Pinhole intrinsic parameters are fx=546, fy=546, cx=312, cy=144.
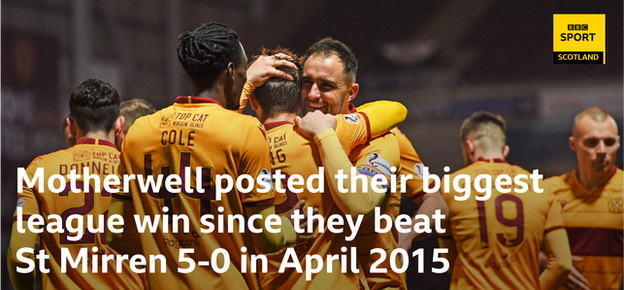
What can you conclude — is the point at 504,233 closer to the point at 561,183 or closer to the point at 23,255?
the point at 561,183

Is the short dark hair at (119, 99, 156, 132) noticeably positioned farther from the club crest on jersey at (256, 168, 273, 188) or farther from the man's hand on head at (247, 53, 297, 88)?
the club crest on jersey at (256, 168, 273, 188)

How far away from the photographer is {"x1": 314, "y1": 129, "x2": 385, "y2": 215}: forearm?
2.26 m

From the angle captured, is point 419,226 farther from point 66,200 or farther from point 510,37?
point 510,37

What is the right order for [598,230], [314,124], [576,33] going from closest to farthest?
[314,124] < [598,230] < [576,33]

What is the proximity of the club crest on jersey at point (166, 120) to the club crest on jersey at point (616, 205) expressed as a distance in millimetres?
4342

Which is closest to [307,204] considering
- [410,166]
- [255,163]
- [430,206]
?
[255,163]

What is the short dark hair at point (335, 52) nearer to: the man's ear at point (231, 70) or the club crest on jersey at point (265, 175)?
the man's ear at point (231, 70)

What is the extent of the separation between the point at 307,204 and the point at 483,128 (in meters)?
2.73

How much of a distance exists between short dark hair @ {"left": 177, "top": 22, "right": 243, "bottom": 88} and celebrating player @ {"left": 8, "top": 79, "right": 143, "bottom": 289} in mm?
1463

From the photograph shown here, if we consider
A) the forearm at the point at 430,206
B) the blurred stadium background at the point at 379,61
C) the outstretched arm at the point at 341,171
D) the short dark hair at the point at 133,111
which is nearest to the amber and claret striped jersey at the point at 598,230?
the forearm at the point at 430,206

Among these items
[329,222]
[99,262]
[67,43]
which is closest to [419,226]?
[329,222]

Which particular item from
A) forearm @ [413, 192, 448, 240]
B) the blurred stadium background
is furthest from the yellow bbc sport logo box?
the blurred stadium background

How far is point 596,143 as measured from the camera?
4.96 metres

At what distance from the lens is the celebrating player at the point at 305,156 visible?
2.41 metres
